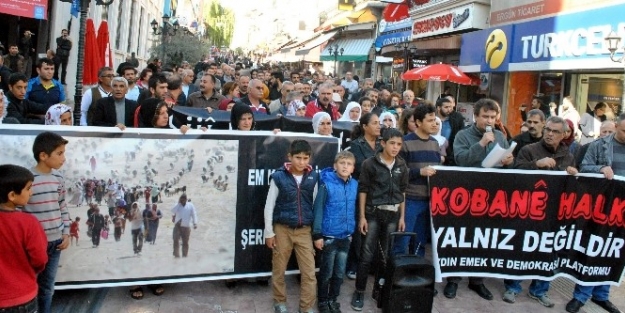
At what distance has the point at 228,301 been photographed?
5039 mm

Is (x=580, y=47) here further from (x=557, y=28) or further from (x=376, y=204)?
(x=376, y=204)

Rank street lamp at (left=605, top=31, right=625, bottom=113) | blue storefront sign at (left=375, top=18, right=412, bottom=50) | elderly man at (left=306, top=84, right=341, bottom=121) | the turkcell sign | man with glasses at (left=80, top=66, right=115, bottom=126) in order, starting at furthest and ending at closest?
1. blue storefront sign at (left=375, top=18, right=412, bottom=50)
2. the turkcell sign
3. street lamp at (left=605, top=31, right=625, bottom=113)
4. elderly man at (left=306, top=84, right=341, bottom=121)
5. man with glasses at (left=80, top=66, right=115, bottom=126)

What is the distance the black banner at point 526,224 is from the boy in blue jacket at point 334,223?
987 millimetres

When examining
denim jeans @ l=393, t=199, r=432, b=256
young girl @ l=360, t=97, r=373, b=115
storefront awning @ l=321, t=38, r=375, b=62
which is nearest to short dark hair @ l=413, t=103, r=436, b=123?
denim jeans @ l=393, t=199, r=432, b=256

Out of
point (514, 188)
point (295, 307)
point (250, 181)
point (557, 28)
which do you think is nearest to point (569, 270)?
point (514, 188)

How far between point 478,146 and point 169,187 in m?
2.93

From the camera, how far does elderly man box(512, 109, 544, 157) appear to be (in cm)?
598

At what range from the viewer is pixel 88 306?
15.6 ft

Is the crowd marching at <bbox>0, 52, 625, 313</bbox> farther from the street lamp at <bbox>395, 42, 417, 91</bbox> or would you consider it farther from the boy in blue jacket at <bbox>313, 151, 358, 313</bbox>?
the street lamp at <bbox>395, 42, 417, 91</bbox>

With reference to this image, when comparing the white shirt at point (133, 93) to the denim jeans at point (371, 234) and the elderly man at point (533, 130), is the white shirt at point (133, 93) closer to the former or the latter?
the denim jeans at point (371, 234)

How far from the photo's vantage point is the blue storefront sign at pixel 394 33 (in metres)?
26.2

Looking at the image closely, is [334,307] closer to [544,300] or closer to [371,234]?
[371,234]

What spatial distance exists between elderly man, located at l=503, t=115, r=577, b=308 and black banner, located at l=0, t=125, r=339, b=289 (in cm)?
195

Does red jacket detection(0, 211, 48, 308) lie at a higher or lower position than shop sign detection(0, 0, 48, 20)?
lower
